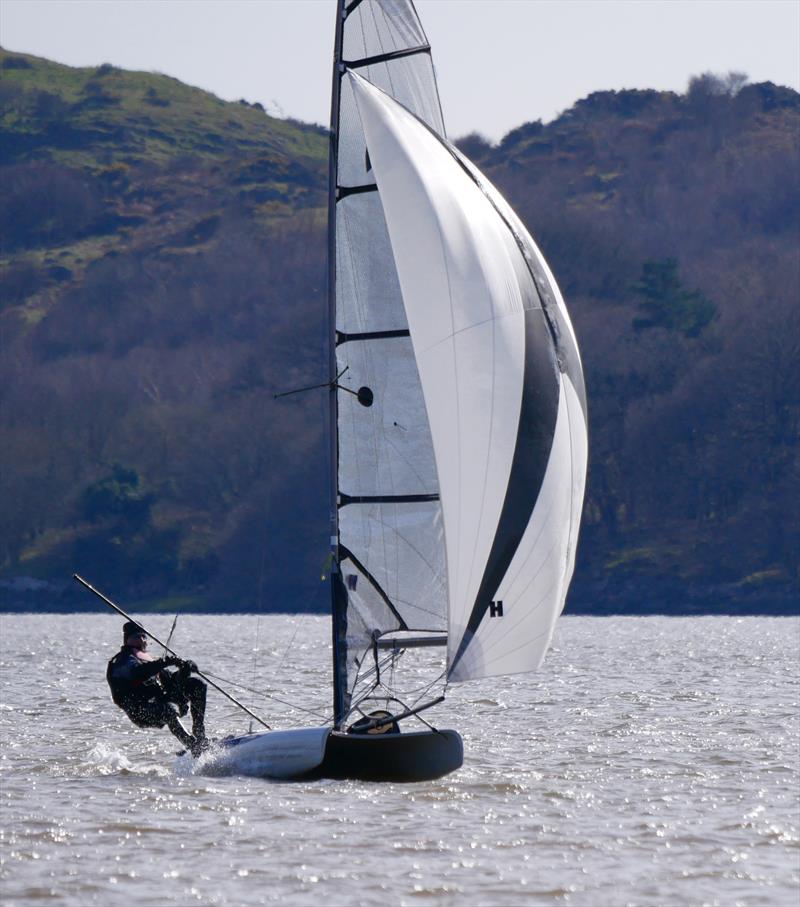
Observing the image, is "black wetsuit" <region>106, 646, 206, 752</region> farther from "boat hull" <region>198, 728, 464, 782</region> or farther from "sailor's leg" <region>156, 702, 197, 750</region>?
"boat hull" <region>198, 728, 464, 782</region>

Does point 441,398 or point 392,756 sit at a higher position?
point 441,398

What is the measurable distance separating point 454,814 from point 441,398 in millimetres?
3930

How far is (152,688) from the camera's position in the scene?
19.2m

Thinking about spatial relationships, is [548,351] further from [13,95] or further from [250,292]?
[13,95]

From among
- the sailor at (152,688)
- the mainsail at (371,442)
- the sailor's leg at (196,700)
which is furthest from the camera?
the sailor's leg at (196,700)

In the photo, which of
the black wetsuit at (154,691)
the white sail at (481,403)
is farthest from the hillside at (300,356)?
the white sail at (481,403)

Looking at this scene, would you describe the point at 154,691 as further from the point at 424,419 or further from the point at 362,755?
the point at 424,419

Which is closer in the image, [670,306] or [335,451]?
[335,451]

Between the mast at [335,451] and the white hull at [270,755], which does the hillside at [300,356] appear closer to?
the white hull at [270,755]

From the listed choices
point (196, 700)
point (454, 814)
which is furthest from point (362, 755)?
point (196, 700)

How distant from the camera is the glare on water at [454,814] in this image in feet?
44.3

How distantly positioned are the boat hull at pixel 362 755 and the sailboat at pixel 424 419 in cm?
2

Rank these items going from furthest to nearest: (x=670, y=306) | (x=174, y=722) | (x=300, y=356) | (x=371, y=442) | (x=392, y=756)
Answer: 1. (x=300, y=356)
2. (x=670, y=306)
3. (x=174, y=722)
4. (x=371, y=442)
5. (x=392, y=756)

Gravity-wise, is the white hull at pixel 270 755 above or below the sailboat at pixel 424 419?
below
